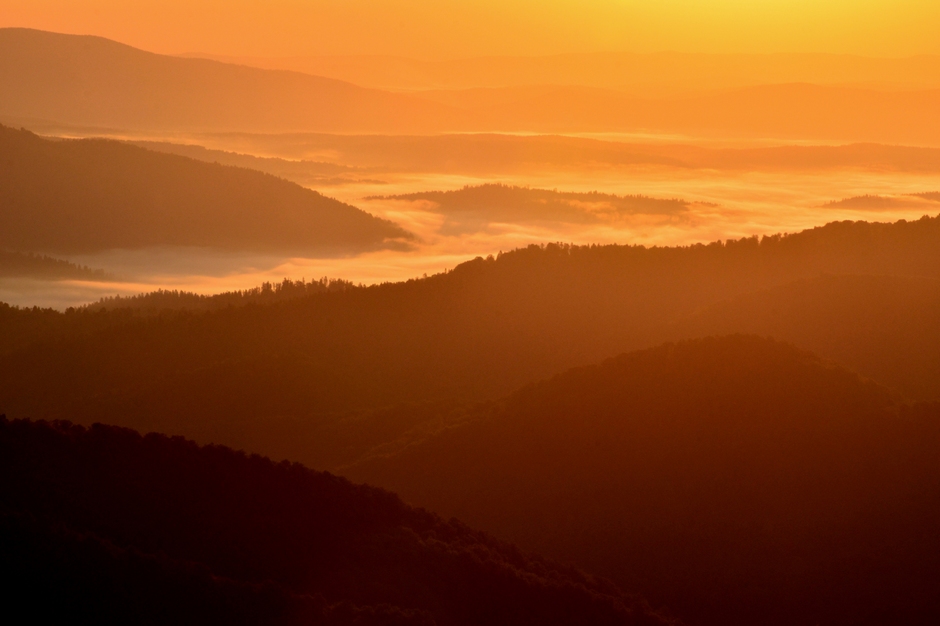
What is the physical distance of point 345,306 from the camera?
73125 mm

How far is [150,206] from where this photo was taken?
187m

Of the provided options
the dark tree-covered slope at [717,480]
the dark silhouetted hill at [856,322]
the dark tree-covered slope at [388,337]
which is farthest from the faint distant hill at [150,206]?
the dark tree-covered slope at [717,480]

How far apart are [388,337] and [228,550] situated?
5122 centimetres

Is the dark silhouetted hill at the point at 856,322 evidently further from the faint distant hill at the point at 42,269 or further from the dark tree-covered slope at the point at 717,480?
the faint distant hill at the point at 42,269

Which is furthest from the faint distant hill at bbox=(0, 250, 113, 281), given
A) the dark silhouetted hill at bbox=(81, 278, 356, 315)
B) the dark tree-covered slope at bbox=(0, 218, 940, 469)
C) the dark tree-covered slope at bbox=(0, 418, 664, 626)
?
the dark tree-covered slope at bbox=(0, 418, 664, 626)

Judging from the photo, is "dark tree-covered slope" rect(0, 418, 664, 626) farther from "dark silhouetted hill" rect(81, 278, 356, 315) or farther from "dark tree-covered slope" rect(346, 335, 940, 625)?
"dark silhouetted hill" rect(81, 278, 356, 315)

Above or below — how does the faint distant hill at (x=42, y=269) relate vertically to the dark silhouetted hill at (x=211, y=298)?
above

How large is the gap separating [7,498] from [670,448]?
1841 centimetres

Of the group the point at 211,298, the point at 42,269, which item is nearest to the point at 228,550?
the point at 211,298

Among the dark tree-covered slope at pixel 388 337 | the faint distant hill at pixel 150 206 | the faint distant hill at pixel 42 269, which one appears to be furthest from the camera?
the faint distant hill at pixel 150 206

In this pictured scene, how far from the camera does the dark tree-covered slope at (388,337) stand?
5034 centimetres

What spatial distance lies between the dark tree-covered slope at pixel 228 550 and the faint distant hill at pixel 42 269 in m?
131

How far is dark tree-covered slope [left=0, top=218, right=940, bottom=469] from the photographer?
165 feet

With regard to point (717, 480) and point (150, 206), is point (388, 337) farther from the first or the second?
point (150, 206)
